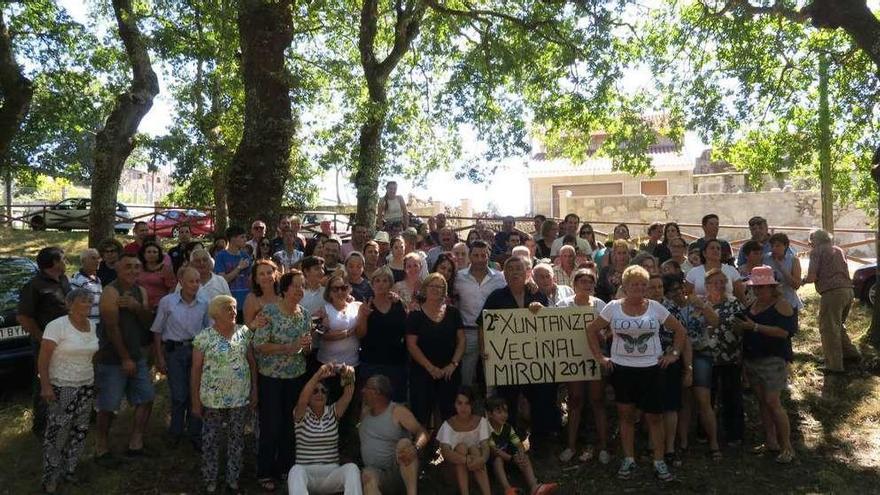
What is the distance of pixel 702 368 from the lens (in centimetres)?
625

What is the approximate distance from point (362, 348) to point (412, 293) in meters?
0.81

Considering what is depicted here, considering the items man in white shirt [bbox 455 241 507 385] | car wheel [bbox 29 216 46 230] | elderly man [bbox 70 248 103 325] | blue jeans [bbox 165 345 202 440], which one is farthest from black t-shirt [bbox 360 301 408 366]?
car wheel [bbox 29 216 46 230]

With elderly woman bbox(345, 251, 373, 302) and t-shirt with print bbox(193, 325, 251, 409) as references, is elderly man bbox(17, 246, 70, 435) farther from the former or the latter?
elderly woman bbox(345, 251, 373, 302)

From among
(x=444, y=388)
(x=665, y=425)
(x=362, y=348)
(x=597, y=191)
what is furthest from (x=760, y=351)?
(x=597, y=191)

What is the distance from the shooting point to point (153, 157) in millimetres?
13719

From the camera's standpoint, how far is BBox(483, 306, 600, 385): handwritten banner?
6301 mm

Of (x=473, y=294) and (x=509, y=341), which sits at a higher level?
(x=473, y=294)

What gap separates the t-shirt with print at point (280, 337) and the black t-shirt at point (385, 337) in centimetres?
63

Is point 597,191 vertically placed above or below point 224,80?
below

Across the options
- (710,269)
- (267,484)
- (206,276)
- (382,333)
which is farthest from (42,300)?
(710,269)

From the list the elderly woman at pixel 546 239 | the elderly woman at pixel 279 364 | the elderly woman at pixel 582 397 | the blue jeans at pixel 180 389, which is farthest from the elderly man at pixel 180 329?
the elderly woman at pixel 546 239

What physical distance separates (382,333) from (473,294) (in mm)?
1050

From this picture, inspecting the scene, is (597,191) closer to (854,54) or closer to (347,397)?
(854,54)

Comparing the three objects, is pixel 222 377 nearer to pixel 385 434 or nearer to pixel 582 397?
pixel 385 434
